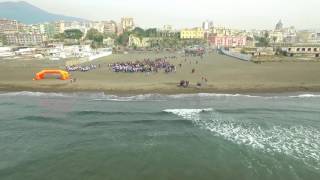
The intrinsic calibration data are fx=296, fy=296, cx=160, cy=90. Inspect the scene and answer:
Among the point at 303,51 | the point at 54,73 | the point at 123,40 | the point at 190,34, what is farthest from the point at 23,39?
the point at 303,51

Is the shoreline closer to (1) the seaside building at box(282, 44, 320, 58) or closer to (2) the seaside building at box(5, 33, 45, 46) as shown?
(1) the seaside building at box(282, 44, 320, 58)

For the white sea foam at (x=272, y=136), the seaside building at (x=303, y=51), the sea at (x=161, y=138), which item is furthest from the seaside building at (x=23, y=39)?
the white sea foam at (x=272, y=136)

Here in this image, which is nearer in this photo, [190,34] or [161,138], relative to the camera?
[161,138]

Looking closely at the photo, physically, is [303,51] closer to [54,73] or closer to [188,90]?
[188,90]

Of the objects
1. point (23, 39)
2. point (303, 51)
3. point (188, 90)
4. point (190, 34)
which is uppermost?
point (190, 34)

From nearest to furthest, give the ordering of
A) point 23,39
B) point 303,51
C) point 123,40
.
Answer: point 303,51
point 123,40
point 23,39

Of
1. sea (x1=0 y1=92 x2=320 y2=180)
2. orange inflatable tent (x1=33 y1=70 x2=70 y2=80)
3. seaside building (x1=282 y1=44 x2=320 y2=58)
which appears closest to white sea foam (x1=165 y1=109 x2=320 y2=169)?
sea (x1=0 y1=92 x2=320 y2=180)

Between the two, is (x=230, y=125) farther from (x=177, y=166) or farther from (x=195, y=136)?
(x=177, y=166)
